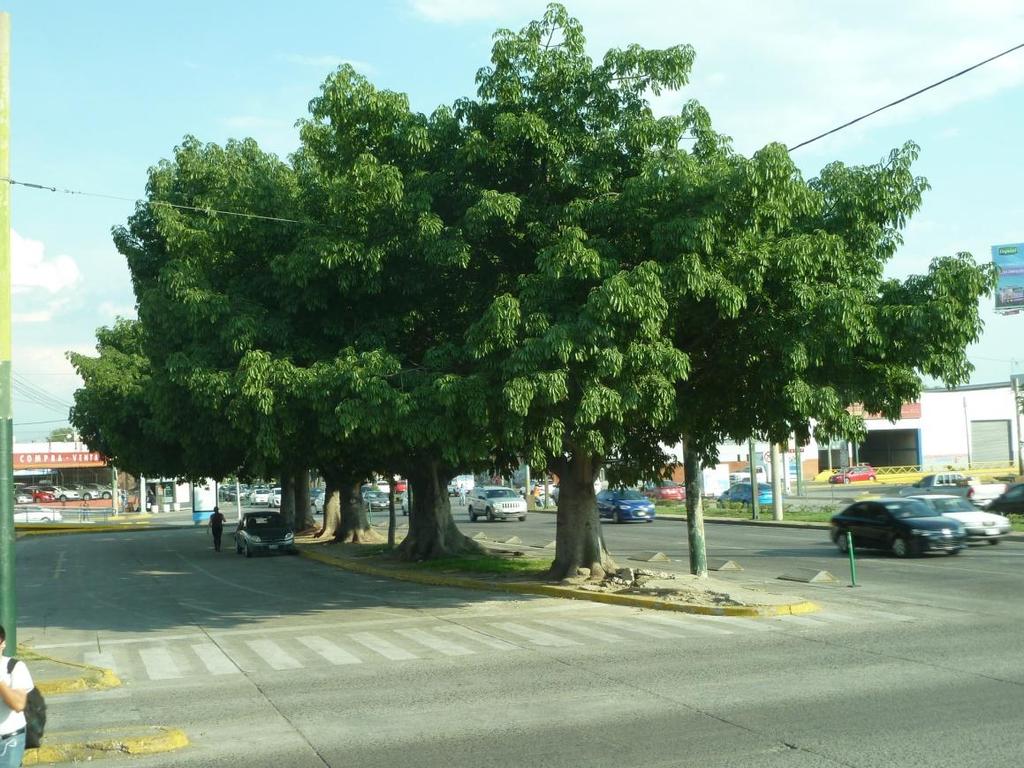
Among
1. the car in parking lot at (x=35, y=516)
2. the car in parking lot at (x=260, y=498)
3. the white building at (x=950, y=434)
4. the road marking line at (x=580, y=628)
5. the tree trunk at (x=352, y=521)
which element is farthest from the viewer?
the white building at (x=950, y=434)

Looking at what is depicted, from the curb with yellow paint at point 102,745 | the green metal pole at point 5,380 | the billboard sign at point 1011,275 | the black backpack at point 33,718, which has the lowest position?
the curb with yellow paint at point 102,745

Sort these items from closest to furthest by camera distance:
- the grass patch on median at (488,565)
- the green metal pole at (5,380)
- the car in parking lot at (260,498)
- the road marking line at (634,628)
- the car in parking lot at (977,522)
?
the green metal pole at (5,380)
the road marking line at (634,628)
the grass patch on median at (488,565)
the car in parking lot at (977,522)
the car in parking lot at (260,498)

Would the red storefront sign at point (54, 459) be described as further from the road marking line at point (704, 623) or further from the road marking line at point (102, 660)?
the road marking line at point (704, 623)

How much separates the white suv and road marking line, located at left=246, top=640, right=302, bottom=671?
1597 inches

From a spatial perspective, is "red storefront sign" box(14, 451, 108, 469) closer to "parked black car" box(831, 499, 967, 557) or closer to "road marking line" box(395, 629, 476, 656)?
"parked black car" box(831, 499, 967, 557)

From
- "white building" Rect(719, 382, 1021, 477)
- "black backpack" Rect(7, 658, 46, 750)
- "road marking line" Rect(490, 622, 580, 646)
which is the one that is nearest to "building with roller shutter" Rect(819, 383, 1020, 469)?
"white building" Rect(719, 382, 1021, 477)

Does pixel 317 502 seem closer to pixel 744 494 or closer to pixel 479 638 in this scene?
pixel 744 494

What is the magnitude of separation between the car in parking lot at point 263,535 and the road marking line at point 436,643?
22472mm

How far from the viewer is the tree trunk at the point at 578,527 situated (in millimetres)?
21250

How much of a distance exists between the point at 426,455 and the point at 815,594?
1112 cm

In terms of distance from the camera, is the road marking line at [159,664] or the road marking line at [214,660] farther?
the road marking line at [214,660]

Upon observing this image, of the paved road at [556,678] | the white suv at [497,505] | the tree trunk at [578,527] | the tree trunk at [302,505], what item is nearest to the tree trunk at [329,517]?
the tree trunk at [302,505]

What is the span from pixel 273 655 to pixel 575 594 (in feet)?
22.9

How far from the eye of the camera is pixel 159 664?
1410 centimetres
